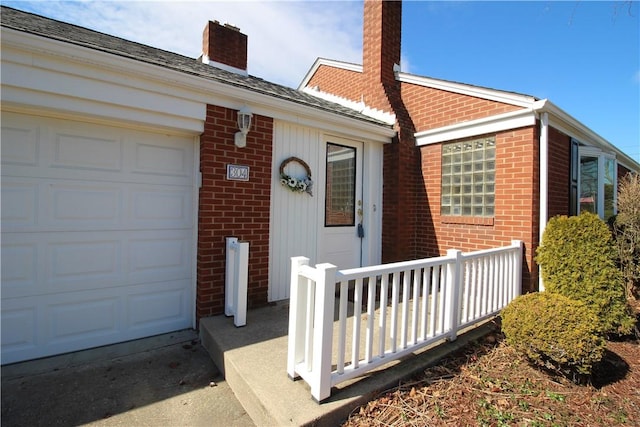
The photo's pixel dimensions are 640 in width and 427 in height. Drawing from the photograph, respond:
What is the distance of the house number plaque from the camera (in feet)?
12.1

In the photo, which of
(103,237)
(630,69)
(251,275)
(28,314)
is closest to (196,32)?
(103,237)

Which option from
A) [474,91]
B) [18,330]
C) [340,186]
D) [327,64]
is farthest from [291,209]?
[327,64]

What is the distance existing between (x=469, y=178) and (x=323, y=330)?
4088mm

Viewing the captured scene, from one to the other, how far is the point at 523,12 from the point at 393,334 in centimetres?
478

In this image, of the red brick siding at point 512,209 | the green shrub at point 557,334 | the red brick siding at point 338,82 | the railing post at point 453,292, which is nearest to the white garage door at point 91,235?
the railing post at point 453,292

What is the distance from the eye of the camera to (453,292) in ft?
10.2

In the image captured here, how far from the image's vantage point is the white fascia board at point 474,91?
4.29 metres

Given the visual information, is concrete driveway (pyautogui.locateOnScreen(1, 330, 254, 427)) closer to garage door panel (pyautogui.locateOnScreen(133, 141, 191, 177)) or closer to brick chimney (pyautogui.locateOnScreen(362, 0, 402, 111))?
garage door panel (pyautogui.locateOnScreen(133, 141, 191, 177))

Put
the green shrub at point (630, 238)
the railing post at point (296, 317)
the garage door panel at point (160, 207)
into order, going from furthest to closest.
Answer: the green shrub at point (630, 238) < the garage door panel at point (160, 207) < the railing post at point (296, 317)

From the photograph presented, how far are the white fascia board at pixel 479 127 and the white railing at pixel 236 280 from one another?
13.1 ft

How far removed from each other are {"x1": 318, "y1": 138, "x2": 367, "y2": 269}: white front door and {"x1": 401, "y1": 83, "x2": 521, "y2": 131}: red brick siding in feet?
4.51

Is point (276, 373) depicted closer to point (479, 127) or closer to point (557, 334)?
point (557, 334)

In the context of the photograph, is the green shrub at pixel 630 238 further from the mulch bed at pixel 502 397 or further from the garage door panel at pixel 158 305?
the garage door panel at pixel 158 305

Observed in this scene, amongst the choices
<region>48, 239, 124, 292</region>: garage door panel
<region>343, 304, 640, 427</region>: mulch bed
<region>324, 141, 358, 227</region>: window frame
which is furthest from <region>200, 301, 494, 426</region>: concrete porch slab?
<region>324, 141, 358, 227</region>: window frame
